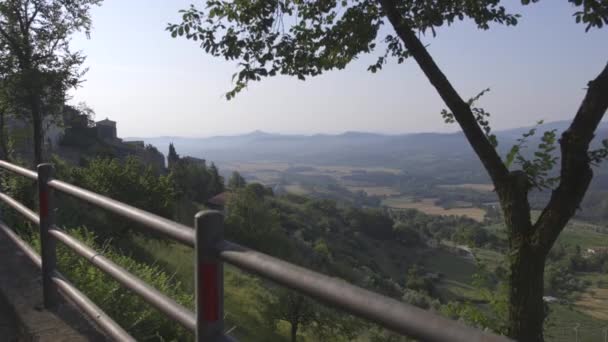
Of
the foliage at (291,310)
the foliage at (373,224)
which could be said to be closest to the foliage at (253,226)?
the foliage at (291,310)

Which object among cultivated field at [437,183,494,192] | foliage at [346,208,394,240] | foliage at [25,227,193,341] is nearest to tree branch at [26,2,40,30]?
foliage at [25,227,193,341]

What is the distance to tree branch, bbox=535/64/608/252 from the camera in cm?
358

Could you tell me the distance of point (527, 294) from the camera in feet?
12.9

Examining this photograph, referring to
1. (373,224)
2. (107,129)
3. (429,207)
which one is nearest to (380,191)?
(429,207)

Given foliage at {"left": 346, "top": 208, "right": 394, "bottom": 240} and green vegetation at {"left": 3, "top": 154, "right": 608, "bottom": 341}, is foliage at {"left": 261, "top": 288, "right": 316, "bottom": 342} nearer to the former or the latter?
green vegetation at {"left": 3, "top": 154, "right": 608, "bottom": 341}

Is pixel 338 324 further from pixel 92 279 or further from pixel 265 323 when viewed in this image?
pixel 92 279

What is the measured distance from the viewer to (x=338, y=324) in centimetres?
1641

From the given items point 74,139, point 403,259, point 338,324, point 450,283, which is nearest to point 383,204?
point 403,259

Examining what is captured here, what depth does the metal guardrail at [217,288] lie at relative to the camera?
1071mm

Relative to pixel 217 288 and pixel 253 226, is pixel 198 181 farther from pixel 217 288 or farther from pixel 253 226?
pixel 217 288

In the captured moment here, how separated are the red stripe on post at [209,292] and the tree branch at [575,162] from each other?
9.92 feet

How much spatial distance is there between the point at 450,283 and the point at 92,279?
60411 millimetres

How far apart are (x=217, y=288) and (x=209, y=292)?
1.4 inches

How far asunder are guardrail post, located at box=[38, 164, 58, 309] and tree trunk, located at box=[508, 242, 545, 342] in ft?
11.6
